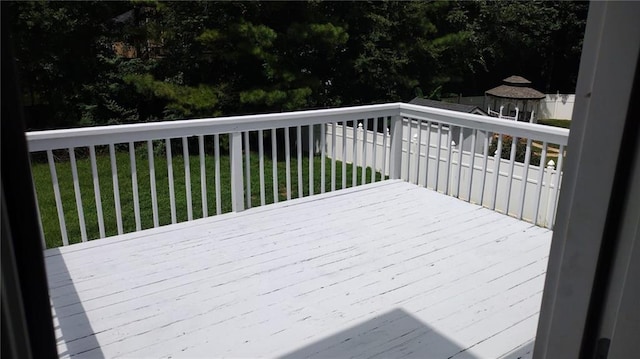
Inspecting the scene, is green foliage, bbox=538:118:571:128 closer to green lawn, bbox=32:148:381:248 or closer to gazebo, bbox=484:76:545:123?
gazebo, bbox=484:76:545:123

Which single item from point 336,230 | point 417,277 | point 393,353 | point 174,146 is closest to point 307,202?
point 336,230

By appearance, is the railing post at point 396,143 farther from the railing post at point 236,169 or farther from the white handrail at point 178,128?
the railing post at point 236,169

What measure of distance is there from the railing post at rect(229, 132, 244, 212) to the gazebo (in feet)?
39.3

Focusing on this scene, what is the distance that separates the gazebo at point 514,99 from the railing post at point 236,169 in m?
12.0

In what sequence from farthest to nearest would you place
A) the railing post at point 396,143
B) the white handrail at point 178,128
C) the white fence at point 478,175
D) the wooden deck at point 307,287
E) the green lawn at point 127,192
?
1. the green lawn at point 127,192
2. the railing post at point 396,143
3. the white fence at point 478,175
4. the white handrail at point 178,128
5. the wooden deck at point 307,287

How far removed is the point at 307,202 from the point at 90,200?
12.4 feet

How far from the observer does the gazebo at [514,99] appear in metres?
14.0

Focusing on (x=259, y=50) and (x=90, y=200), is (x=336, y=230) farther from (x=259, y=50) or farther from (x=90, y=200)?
(x=259, y=50)

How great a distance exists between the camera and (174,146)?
1032cm

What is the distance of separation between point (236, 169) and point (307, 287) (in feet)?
→ 4.86

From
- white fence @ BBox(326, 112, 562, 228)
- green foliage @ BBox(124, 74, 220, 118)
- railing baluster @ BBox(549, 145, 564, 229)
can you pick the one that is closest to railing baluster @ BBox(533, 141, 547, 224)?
white fence @ BBox(326, 112, 562, 228)

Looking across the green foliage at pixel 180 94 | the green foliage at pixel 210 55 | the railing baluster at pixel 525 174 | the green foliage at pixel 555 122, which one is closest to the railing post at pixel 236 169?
the railing baluster at pixel 525 174

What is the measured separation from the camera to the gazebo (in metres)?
14.0

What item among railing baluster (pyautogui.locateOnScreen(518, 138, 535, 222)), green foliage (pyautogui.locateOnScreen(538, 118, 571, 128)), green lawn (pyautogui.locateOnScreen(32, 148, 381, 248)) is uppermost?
railing baluster (pyautogui.locateOnScreen(518, 138, 535, 222))
